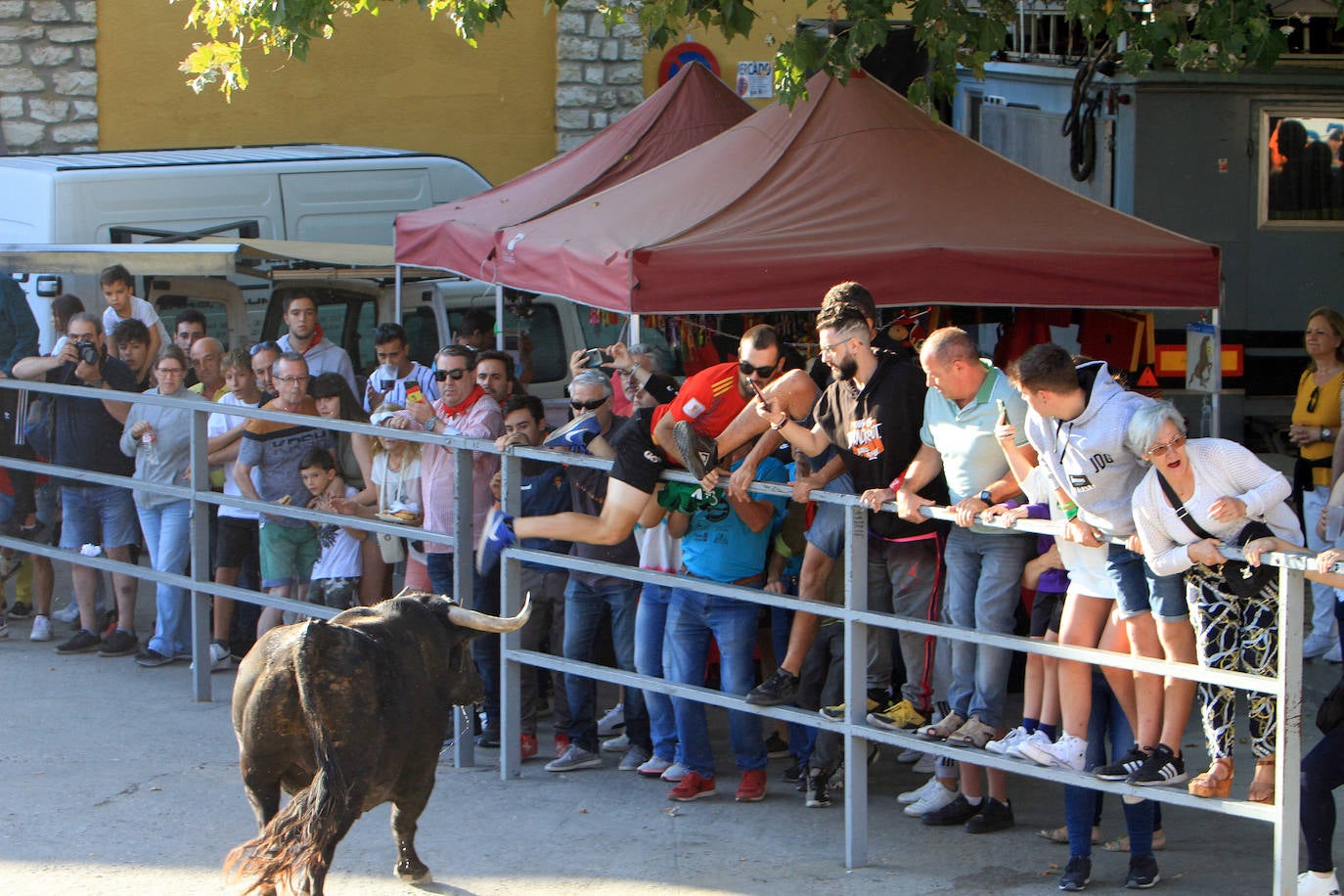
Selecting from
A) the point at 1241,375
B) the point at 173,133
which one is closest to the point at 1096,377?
the point at 1241,375

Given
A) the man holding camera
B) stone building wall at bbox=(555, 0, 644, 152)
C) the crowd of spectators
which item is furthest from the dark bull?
stone building wall at bbox=(555, 0, 644, 152)

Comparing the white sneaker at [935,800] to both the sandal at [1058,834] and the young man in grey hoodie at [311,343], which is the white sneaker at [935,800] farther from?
the young man in grey hoodie at [311,343]

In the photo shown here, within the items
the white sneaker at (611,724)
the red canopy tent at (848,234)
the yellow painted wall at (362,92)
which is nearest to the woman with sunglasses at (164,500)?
the red canopy tent at (848,234)

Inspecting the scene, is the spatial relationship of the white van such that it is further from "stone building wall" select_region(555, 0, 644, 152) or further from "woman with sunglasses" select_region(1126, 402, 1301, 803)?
"woman with sunglasses" select_region(1126, 402, 1301, 803)

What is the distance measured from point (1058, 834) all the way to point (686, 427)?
2.10 meters

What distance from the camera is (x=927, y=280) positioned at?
7.89 m

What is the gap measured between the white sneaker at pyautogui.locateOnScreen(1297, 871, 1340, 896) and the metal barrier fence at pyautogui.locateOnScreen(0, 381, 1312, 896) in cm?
23

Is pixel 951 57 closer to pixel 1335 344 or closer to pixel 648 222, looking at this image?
pixel 648 222

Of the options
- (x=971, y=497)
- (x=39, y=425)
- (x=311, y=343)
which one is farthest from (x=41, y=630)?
(x=971, y=497)

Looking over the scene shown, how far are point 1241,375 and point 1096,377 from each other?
5447mm

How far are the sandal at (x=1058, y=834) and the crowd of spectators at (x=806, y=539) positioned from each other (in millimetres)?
166

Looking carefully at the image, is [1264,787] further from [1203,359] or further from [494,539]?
[1203,359]

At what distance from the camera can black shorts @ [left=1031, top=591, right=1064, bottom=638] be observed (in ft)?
18.8

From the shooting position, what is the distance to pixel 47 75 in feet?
50.1
